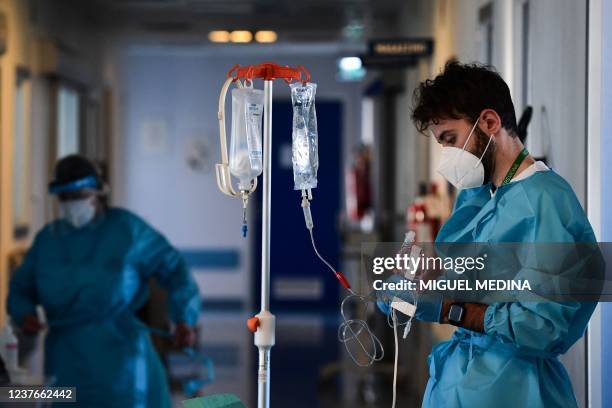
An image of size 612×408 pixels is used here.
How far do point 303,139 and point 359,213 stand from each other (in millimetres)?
6582

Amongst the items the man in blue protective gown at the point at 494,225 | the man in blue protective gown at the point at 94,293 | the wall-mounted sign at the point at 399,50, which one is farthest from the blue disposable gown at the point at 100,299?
the wall-mounted sign at the point at 399,50

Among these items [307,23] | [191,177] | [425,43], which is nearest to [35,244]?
[425,43]

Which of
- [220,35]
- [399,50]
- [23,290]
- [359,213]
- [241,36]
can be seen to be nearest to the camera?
[23,290]

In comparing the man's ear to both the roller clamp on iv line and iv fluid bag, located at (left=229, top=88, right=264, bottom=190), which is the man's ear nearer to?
the roller clamp on iv line

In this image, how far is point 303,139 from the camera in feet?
7.18

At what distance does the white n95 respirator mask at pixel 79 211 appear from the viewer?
3.46 m

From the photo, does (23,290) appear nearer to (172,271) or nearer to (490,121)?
(172,271)

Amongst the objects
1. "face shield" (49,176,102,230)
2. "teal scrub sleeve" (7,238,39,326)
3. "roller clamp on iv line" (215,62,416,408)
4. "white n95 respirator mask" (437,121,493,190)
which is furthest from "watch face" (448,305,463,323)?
"teal scrub sleeve" (7,238,39,326)

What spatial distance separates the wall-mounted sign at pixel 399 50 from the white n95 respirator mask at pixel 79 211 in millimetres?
2477

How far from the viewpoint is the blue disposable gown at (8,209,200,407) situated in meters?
3.42

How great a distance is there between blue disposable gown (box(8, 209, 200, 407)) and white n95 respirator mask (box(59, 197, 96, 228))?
0.08 ft

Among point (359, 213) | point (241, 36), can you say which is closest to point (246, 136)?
point (241, 36)

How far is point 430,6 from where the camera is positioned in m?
6.12

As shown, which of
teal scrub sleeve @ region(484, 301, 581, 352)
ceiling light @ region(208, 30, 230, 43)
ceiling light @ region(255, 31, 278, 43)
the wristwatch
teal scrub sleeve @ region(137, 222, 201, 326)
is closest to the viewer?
teal scrub sleeve @ region(484, 301, 581, 352)
